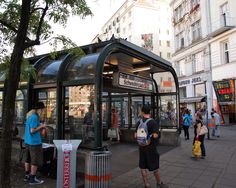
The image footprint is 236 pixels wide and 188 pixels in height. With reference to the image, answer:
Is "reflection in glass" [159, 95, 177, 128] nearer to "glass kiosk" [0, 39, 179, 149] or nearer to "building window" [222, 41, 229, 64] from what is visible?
"glass kiosk" [0, 39, 179, 149]

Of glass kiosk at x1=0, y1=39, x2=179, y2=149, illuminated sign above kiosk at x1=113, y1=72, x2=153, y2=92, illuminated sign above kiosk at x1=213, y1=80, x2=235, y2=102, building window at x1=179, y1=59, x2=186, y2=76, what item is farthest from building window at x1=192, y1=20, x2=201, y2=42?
illuminated sign above kiosk at x1=113, y1=72, x2=153, y2=92

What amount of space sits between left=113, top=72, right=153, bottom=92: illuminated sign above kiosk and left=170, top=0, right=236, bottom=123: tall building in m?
10.3

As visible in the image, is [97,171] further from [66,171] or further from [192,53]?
[192,53]

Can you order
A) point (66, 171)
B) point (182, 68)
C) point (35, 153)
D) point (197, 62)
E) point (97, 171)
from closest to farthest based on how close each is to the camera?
point (66, 171) < point (97, 171) < point (35, 153) < point (197, 62) < point (182, 68)

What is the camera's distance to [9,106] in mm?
4066

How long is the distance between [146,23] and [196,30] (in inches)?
927

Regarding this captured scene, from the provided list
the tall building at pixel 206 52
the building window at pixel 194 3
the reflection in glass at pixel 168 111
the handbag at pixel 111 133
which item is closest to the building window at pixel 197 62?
the tall building at pixel 206 52

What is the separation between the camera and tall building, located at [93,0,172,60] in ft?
162

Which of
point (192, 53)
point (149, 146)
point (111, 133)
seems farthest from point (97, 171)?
point (192, 53)

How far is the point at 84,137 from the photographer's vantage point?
7.00 m

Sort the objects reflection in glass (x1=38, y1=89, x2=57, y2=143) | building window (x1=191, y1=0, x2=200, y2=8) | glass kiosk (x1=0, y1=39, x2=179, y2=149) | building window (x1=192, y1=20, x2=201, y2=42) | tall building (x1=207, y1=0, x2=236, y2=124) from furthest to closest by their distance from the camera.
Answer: building window (x1=192, y1=20, x2=201, y2=42) < building window (x1=191, y1=0, x2=200, y2=8) < tall building (x1=207, y1=0, x2=236, y2=124) < reflection in glass (x1=38, y1=89, x2=57, y2=143) < glass kiosk (x1=0, y1=39, x2=179, y2=149)

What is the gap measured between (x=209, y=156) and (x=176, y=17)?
1126 inches

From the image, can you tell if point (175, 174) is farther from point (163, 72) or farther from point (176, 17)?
point (176, 17)

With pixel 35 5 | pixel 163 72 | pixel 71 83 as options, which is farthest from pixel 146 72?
pixel 35 5
